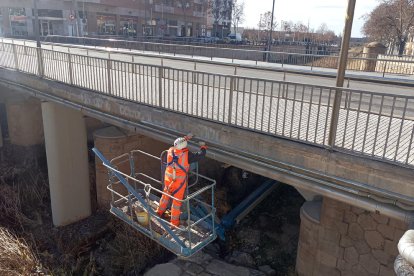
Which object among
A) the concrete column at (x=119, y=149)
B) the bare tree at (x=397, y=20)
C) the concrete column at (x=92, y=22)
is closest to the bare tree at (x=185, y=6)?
the concrete column at (x=92, y=22)

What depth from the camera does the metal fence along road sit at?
514 cm

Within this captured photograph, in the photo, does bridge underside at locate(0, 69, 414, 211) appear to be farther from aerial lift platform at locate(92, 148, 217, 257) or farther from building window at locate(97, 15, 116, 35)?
building window at locate(97, 15, 116, 35)

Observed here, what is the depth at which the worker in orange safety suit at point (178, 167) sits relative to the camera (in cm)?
600

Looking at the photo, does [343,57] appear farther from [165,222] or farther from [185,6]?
[185,6]

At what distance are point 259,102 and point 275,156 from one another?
9.47 ft

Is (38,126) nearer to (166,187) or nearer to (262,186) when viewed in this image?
(262,186)

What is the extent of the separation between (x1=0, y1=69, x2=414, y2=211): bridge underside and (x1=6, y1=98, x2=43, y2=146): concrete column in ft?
35.5

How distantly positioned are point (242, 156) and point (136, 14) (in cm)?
6018

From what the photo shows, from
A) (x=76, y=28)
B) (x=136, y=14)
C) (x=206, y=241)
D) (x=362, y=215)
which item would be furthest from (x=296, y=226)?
(x=136, y=14)

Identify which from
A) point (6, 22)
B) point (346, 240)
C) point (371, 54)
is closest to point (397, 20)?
point (371, 54)

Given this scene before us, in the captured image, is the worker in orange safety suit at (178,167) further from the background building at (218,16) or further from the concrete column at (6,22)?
the background building at (218,16)

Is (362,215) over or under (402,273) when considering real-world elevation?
under

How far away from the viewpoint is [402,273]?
3828mm

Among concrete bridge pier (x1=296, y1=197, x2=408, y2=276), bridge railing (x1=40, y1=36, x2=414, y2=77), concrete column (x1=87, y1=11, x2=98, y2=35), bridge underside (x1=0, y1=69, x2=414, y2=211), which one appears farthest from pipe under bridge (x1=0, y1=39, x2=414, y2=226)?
concrete column (x1=87, y1=11, x2=98, y2=35)
